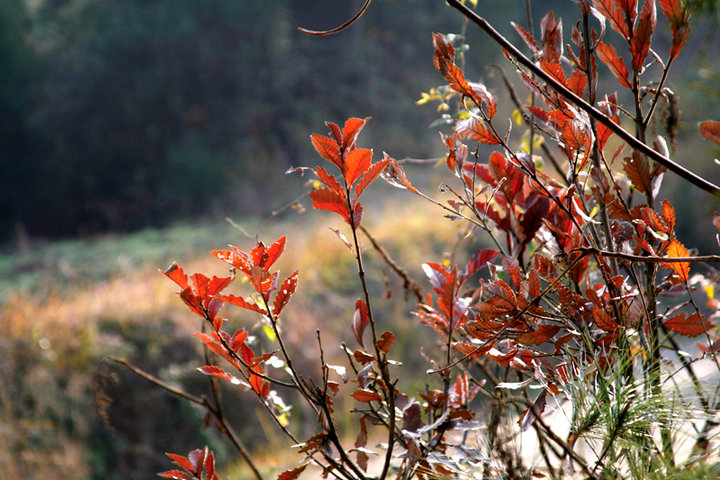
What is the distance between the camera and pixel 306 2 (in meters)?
16.3

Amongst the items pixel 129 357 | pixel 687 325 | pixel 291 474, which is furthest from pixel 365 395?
pixel 129 357

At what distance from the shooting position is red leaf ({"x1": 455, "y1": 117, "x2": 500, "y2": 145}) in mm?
858

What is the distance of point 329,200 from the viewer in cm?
80

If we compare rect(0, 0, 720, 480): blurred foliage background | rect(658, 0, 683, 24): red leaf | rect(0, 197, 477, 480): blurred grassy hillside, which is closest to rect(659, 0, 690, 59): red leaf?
rect(658, 0, 683, 24): red leaf

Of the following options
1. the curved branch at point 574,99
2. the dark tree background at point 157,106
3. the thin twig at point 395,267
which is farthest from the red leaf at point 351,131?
the dark tree background at point 157,106

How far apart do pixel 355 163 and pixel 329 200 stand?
0.06 meters

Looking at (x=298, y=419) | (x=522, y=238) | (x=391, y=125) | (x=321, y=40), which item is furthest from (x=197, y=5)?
(x=522, y=238)

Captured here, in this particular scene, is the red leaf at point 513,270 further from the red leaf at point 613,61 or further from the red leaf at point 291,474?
the red leaf at point 291,474

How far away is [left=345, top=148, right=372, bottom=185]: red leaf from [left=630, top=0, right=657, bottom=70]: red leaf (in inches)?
14.9

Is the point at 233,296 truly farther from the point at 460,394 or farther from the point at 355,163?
the point at 460,394

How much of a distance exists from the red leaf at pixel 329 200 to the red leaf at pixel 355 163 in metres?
0.03

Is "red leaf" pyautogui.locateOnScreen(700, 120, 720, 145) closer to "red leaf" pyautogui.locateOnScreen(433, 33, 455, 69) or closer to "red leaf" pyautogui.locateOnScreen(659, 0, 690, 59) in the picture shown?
"red leaf" pyautogui.locateOnScreen(659, 0, 690, 59)

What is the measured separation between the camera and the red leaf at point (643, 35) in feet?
2.68

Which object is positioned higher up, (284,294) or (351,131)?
(351,131)
